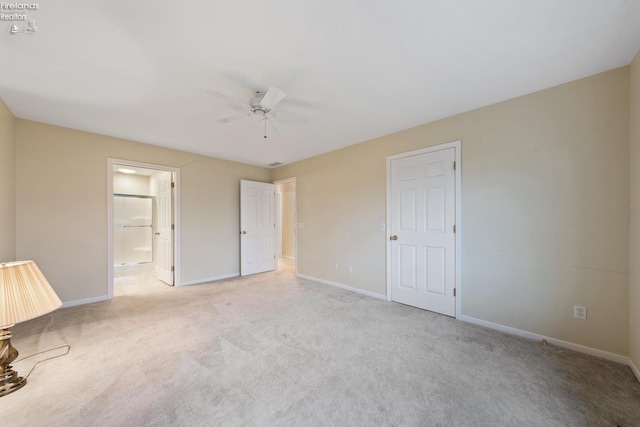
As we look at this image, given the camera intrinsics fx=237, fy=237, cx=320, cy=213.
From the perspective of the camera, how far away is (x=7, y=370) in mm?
1730

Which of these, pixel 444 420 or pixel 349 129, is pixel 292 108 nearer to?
pixel 349 129

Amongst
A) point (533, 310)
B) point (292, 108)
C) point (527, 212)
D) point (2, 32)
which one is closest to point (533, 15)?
point (527, 212)

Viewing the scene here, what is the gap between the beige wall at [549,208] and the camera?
203cm

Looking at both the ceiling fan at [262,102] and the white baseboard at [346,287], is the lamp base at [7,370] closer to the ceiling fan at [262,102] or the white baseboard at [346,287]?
the ceiling fan at [262,102]

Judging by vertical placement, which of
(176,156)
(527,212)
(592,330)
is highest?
(176,156)

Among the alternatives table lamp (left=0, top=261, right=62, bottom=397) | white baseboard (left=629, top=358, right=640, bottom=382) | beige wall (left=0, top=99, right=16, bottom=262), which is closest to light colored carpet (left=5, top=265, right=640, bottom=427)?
white baseboard (left=629, top=358, right=640, bottom=382)

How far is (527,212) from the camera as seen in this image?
95.4 inches

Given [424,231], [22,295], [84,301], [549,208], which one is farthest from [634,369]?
[84,301]

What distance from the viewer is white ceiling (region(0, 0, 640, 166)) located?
4.80 ft

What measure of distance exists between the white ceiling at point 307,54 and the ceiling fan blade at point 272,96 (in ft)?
0.60

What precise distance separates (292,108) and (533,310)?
3.30m

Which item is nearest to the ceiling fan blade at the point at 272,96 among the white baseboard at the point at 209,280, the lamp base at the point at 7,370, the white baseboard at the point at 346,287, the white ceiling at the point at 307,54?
the white ceiling at the point at 307,54

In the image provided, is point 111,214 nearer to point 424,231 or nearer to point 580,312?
point 424,231

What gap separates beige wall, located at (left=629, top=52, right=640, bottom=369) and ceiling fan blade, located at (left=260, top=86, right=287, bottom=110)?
9.07 ft
